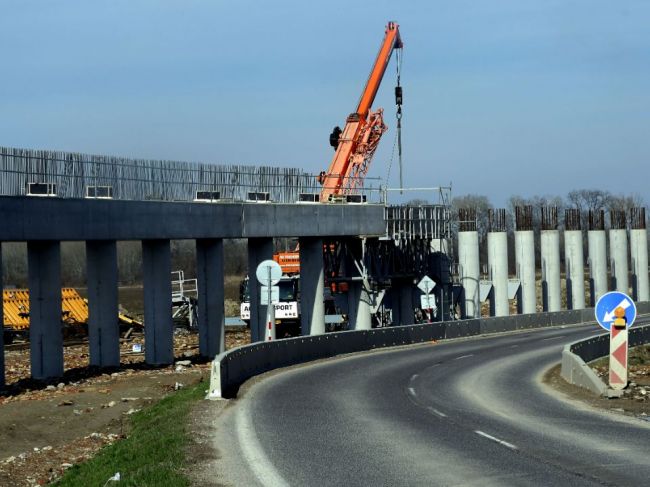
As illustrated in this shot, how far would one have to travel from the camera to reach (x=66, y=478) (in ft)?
57.9

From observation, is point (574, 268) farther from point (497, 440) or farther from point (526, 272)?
point (497, 440)

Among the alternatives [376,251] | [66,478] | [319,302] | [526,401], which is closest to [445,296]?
[376,251]

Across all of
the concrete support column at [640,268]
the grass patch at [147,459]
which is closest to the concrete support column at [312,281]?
the grass patch at [147,459]

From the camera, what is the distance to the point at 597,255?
249ft

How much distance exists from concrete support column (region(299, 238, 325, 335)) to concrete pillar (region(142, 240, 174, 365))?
8.69m

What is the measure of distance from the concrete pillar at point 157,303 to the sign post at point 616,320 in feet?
55.5

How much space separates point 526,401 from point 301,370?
10.3 meters

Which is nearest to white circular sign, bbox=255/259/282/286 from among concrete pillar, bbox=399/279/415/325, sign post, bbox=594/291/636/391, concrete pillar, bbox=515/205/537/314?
sign post, bbox=594/291/636/391

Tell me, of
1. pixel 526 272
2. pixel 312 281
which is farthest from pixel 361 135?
pixel 312 281

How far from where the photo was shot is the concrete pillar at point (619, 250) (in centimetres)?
7744

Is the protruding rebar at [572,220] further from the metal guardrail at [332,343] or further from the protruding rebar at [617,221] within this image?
the metal guardrail at [332,343]

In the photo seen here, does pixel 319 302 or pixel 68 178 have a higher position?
pixel 68 178

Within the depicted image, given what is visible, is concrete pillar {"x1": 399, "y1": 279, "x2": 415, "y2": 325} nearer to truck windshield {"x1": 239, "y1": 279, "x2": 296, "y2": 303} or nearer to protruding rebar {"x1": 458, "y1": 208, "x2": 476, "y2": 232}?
truck windshield {"x1": 239, "y1": 279, "x2": 296, "y2": 303}

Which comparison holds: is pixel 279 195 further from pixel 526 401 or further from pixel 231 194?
pixel 526 401
